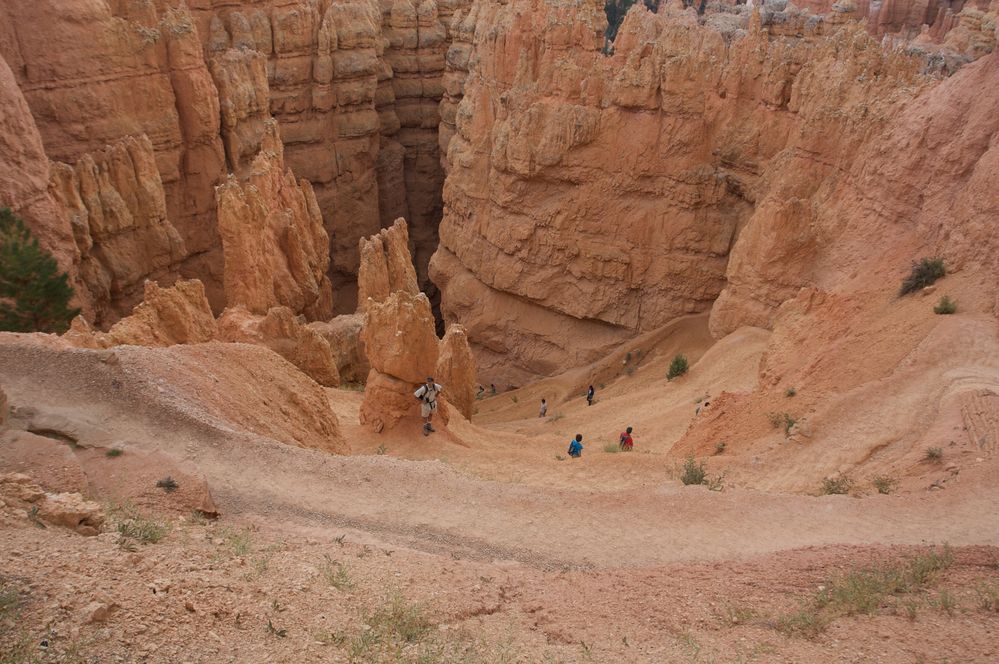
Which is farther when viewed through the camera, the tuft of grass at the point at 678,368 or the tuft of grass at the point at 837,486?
the tuft of grass at the point at 678,368

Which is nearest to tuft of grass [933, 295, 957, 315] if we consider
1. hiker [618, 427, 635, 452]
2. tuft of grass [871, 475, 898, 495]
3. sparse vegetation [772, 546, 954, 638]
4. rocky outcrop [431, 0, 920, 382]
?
tuft of grass [871, 475, 898, 495]

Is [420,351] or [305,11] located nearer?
[420,351]

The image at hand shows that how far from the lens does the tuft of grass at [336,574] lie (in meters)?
7.02

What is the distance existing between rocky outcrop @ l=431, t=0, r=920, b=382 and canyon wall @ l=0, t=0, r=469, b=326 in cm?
878

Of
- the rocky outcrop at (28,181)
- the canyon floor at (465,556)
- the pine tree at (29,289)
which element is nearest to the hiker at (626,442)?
the canyon floor at (465,556)

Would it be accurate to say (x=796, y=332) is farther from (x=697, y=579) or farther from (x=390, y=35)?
(x=390, y=35)

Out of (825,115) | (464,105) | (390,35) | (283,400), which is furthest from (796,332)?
(390,35)

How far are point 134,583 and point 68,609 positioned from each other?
22.2 inches

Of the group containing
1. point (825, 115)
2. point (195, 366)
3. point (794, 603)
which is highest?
point (825, 115)

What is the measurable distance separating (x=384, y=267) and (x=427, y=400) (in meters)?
7.40

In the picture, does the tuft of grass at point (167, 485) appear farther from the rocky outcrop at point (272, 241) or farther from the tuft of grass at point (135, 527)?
the rocky outcrop at point (272, 241)

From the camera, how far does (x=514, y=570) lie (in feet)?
27.4

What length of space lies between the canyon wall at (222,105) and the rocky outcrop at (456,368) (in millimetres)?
9721

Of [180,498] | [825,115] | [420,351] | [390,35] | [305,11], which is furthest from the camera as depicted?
[390,35]
